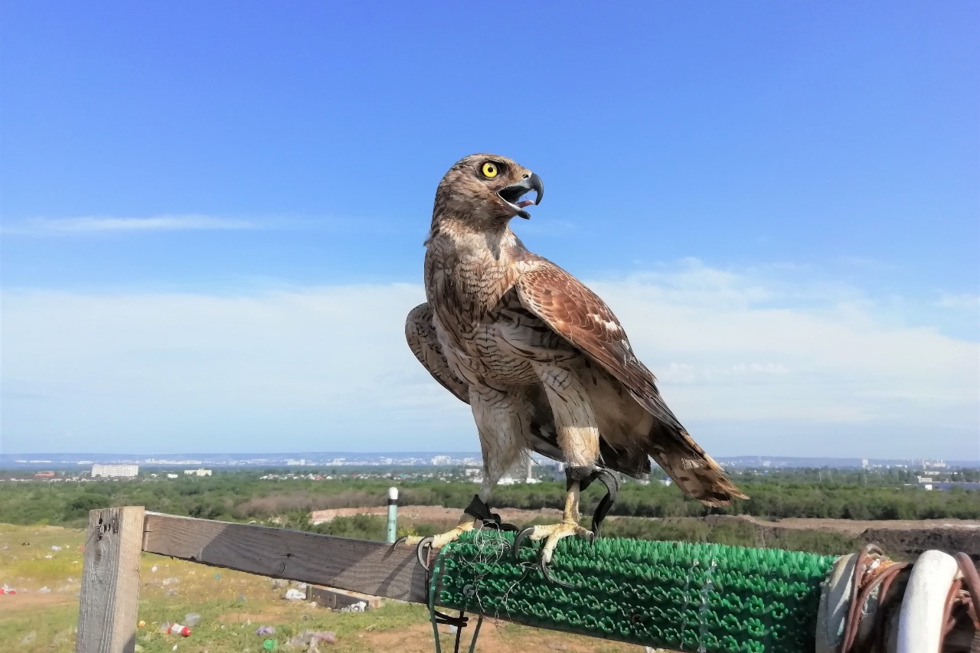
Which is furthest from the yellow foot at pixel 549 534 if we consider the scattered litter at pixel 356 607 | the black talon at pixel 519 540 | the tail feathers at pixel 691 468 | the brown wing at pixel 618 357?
the scattered litter at pixel 356 607

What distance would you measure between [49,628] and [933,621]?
11196 mm

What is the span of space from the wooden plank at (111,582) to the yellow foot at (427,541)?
114 cm

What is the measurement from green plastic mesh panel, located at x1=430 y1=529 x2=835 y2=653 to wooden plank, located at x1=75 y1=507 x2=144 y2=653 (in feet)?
4.53

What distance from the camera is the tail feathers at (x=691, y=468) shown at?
2838mm

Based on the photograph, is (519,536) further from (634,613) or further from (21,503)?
(21,503)

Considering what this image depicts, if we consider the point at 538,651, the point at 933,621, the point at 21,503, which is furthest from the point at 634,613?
the point at 21,503

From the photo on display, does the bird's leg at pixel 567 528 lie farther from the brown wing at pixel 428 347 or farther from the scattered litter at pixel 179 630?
the scattered litter at pixel 179 630

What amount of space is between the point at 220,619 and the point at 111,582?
8440mm

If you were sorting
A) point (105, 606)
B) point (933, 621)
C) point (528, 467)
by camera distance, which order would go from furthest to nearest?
point (528, 467)
point (105, 606)
point (933, 621)

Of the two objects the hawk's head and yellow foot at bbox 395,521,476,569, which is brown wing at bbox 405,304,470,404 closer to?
the hawk's head

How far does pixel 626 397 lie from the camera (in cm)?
284

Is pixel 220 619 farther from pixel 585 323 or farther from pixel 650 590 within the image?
pixel 650 590

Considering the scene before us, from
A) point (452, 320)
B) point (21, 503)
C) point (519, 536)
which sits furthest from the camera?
point (21, 503)

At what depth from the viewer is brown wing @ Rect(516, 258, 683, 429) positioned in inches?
98.3
